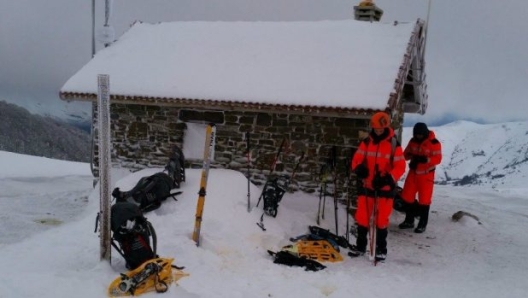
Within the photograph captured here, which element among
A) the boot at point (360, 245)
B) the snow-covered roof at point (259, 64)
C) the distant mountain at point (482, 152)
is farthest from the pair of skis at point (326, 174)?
the distant mountain at point (482, 152)

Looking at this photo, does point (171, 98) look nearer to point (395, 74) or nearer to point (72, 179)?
point (395, 74)

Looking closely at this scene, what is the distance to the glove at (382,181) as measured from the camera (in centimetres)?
639

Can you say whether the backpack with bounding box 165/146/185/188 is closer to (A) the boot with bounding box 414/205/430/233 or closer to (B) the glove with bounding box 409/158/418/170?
(B) the glove with bounding box 409/158/418/170

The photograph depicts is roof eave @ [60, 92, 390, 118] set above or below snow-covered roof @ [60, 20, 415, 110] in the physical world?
below

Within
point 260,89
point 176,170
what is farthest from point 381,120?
point 176,170

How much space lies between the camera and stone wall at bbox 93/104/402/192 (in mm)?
8664

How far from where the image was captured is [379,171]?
21.3 feet

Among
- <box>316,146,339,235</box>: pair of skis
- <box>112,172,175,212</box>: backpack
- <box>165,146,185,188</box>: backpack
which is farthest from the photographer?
<box>316,146,339,235</box>: pair of skis

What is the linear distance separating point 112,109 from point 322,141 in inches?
179

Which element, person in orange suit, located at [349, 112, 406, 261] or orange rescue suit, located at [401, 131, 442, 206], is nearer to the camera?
person in orange suit, located at [349, 112, 406, 261]

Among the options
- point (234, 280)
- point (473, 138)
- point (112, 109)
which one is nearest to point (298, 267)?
point (234, 280)

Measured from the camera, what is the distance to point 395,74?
865 cm

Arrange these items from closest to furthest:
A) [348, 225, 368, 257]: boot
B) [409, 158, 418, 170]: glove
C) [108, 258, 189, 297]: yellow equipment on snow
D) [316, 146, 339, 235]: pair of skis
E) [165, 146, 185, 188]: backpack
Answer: [108, 258, 189, 297]: yellow equipment on snow → [348, 225, 368, 257]: boot → [165, 146, 185, 188]: backpack → [316, 146, 339, 235]: pair of skis → [409, 158, 418, 170]: glove

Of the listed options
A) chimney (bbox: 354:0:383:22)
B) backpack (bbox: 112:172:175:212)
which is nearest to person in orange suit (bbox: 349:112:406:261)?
backpack (bbox: 112:172:175:212)
